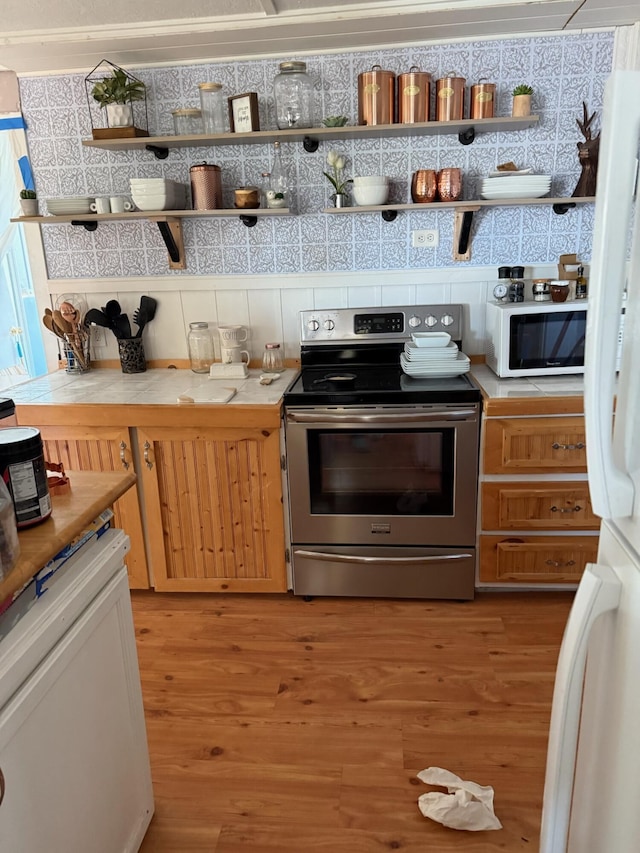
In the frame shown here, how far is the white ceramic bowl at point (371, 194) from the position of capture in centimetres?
267

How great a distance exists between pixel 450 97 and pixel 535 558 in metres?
1.87

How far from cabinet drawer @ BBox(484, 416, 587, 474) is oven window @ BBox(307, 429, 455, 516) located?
16 centimetres

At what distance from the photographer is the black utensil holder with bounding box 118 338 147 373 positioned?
3023 millimetres

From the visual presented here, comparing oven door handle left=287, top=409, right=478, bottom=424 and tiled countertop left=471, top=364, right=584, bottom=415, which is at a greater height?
tiled countertop left=471, top=364, right=584, bottom=415

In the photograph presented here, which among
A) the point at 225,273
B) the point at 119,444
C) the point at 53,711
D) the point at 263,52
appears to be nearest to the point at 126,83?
the point at 263,52

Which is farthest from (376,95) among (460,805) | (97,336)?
(460,805)

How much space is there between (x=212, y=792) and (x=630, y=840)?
4.12 ft

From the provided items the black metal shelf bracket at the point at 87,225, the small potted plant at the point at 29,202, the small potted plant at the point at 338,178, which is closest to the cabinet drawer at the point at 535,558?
the small potted plant at the point at 338,178

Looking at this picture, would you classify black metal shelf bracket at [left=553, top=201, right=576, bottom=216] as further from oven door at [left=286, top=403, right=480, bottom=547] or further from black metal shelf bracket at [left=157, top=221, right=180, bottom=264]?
black metal shelf bracket at [left=157, top=221, right=180, bottom=264]

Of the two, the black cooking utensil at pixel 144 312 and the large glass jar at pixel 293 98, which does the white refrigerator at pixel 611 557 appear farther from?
the black cooking utensil at pixel 144 312

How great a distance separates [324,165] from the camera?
284 cm

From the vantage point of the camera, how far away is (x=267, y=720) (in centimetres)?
205

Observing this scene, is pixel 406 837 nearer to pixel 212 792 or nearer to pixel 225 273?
pixel 212 792

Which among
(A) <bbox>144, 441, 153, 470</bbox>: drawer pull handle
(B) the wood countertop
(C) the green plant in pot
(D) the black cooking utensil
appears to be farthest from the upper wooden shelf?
(B) the wood countertop
